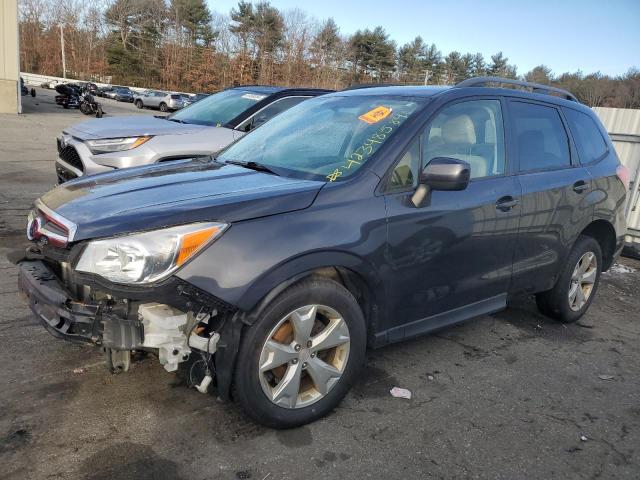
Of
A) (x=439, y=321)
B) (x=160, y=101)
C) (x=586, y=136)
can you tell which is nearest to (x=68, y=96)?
(x=160, y=101)

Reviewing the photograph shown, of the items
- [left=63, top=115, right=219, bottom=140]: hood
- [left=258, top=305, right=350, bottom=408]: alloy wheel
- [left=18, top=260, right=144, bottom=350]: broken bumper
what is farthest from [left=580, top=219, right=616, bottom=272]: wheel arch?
[left=63, top=115, right=219, bottom=140]: hood

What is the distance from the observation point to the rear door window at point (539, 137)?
3.75 metres

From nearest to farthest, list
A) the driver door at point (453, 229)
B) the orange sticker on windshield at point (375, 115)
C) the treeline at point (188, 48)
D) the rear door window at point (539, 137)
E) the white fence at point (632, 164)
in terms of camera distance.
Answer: the driver door at point (453, 229)
the orange sticker on windshield at point (375, 115)
the rear door window at point (539, 137)
the white fence at point (632, 164)
the treeline at point (188, 48)

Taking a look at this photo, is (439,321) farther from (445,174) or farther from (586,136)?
(586,136)

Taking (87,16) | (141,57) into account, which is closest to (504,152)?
(141,57)

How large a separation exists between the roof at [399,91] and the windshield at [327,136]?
0.08 metres

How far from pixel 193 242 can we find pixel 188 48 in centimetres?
7014

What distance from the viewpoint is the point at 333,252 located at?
8.61ft

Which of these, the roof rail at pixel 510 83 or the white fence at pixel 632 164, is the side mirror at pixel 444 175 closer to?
the roof rail at pixel 510 83

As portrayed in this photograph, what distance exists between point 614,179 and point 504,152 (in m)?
1.63

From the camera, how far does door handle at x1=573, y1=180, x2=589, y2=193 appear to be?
4079 mm

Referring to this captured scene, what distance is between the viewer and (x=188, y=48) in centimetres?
6581

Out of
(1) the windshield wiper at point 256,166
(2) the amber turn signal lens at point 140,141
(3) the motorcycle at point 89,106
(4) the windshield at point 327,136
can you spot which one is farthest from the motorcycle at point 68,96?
(1) the windshield wiper at point 256,166

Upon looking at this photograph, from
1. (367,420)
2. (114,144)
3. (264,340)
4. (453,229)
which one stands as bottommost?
(367,420)
